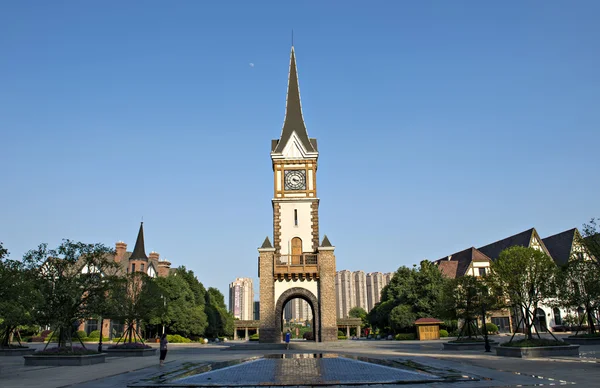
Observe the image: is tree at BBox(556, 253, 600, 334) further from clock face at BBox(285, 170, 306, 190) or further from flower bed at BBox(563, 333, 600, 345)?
clock face at BBox(285, 170, 306, 190)

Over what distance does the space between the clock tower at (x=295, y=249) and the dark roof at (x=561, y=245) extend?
38826 millimetres

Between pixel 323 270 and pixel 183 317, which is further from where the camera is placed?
pixel 183 317

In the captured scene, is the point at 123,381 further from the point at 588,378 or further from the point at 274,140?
the point at 274,140

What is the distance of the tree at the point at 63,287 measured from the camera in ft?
78.9

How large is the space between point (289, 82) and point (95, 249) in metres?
30.4

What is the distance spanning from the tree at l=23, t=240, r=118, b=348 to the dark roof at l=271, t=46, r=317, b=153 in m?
23.5

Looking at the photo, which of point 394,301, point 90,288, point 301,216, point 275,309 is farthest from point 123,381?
point 394,301

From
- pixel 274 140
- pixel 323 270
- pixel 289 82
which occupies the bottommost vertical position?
pixel 323 270

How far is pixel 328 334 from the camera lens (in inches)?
1543

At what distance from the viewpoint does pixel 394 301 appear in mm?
60500

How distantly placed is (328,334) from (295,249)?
25.6 feet

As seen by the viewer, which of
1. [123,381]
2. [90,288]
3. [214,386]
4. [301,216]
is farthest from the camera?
[301,216]

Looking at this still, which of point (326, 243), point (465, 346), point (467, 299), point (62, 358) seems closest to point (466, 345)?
point (465, 346)

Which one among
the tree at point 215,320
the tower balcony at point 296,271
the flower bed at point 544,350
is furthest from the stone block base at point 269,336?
the tree at point 215,320
